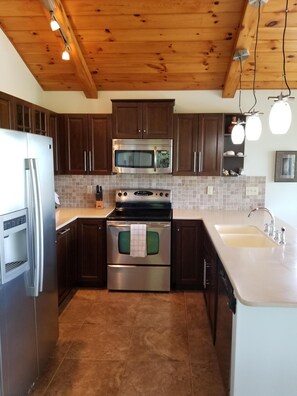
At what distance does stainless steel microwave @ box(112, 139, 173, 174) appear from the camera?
3.54m

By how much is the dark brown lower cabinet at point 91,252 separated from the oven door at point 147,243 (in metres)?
0.11

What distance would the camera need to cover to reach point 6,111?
8.26 ft

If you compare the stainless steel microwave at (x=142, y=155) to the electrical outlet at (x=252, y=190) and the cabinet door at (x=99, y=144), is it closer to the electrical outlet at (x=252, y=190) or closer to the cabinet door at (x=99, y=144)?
the cabinet door at (x=99, y=144)

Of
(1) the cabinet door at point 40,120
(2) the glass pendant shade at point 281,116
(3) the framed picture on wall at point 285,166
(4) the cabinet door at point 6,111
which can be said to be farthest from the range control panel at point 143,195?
(2) the glass pendant shade at point 281,116

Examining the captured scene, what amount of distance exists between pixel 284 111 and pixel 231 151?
6.70 feet

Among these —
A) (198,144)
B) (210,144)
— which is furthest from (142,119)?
(210,144)

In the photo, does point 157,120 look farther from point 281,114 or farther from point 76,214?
point 281,114

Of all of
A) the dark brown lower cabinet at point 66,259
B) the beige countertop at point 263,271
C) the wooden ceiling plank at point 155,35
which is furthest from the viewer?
the dark brown lower cabinet at point 66,259

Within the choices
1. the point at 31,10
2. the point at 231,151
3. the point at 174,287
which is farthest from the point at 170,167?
the point at 31,10

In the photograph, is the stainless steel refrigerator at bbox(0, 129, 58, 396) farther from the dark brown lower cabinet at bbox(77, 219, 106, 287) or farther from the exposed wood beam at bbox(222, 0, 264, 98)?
the exposed wood beam at bbox(222, 0, 264, 98)

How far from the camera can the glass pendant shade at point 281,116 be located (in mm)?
1683

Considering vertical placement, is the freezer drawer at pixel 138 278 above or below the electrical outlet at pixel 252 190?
below

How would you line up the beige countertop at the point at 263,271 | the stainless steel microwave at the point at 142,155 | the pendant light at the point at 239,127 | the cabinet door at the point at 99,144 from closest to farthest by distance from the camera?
the beige countertop at the point at 263,271 → the pendant light at the point at 239,127 → the stainless steel microwave at the point at 142,155 → the cabinet door at the point at 99,144

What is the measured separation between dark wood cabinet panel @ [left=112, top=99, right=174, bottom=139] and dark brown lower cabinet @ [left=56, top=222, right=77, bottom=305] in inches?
50.9
